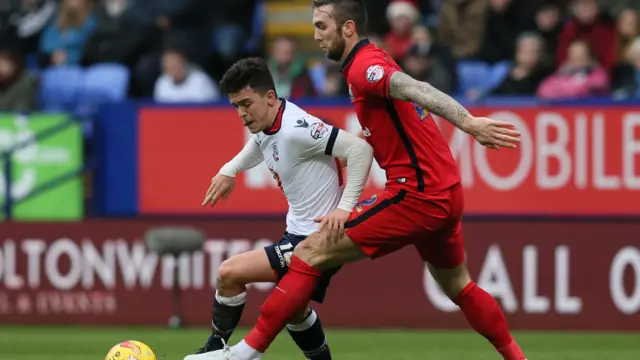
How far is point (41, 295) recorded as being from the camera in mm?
12477

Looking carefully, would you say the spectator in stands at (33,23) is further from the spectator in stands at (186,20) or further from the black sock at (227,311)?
the black sock at (227,311)

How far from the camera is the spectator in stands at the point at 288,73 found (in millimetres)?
13086

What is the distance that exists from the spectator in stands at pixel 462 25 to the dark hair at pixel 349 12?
7177 millimetres

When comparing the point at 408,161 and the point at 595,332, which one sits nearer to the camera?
the point at 408,161

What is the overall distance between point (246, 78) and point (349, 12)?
0.71 m

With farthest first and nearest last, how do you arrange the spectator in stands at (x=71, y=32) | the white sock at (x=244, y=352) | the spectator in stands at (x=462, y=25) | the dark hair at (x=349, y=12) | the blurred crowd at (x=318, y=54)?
the spectator in stands at (x=71, y=32)
the spectator in stands at (x=462, y=25)
the blurred crowd at (x=318, y=54)
the dark hair at (x=349, y=12)
the white sock at (x=244, y=352)

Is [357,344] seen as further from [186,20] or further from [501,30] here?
[186,20]

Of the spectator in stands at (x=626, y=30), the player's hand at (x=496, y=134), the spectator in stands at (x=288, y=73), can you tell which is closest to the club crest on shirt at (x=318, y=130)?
the player's hand at (x=496, y=134)

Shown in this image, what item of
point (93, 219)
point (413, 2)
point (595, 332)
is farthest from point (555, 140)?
point (93, 219)

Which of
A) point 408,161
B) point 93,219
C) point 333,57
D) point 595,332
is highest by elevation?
point 333,57

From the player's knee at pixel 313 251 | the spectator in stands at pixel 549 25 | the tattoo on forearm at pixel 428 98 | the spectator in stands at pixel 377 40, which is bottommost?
the player's knee at pixel 313 251

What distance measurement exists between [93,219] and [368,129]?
592cm

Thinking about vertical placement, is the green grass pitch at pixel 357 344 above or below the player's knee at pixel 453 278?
below

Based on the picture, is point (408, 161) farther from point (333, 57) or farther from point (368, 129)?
point (333, 57)
